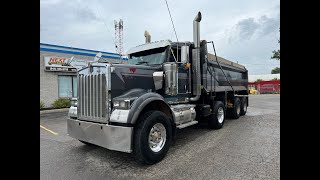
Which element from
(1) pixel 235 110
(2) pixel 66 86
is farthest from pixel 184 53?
(2) pixel 66 86

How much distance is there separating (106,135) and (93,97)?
948mm

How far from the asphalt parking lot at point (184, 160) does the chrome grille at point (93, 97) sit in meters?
0.92

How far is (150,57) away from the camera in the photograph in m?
5.72

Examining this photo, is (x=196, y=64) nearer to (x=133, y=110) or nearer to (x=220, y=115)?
(x=220, y=115)

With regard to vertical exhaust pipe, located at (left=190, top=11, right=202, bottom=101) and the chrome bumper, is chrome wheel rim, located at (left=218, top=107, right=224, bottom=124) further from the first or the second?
the chrome bumper

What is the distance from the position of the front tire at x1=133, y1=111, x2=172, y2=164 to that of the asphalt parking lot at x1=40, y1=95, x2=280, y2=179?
0.63ft

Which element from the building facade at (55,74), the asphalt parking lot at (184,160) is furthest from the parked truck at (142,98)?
the building facade at (55,74)

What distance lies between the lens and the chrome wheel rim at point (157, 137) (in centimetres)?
431

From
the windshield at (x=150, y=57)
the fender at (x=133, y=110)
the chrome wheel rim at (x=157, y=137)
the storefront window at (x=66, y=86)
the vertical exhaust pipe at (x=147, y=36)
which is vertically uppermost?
the vertical exhaust pipe at (x=147, y=36)

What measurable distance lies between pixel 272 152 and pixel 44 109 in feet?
47.2

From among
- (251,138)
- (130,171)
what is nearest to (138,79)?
(130,171)

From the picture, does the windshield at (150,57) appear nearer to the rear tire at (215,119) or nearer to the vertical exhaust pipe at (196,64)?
the vertical exhaust pipe at (196,64)
